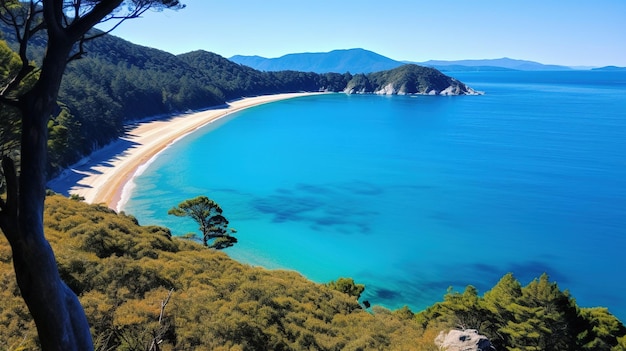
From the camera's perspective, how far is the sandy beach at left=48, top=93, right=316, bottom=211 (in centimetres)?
3803

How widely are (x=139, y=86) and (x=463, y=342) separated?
9764cm

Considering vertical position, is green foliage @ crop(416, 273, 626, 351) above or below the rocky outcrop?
below

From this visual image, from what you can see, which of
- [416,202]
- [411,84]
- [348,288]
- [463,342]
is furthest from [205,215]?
[411,84]

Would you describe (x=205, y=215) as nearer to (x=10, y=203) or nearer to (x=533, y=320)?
(x=533, y=320)

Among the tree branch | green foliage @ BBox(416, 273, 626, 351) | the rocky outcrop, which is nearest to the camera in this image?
the tree branch

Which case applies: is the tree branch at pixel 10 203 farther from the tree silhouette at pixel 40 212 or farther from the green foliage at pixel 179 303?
the green foliage at pixel 179 303

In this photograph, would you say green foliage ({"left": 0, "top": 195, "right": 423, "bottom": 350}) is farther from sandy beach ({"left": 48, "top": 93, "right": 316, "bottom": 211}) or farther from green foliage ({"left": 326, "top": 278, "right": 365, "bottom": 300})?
sandy beach ({"left": 48, "top": 93, "right": 316, "bottom": 211})

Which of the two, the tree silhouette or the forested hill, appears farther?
the forested hill

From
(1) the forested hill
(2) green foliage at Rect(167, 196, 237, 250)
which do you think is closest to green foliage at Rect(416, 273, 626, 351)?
(2) green foliage at Rect(167, 196, 237, 250)

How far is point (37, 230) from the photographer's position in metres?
3.91

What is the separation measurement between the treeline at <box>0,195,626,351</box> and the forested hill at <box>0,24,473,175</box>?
550cm

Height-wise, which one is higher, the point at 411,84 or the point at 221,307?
the point at 411,84

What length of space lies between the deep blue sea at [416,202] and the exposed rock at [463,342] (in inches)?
512

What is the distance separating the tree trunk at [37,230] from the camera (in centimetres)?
381
